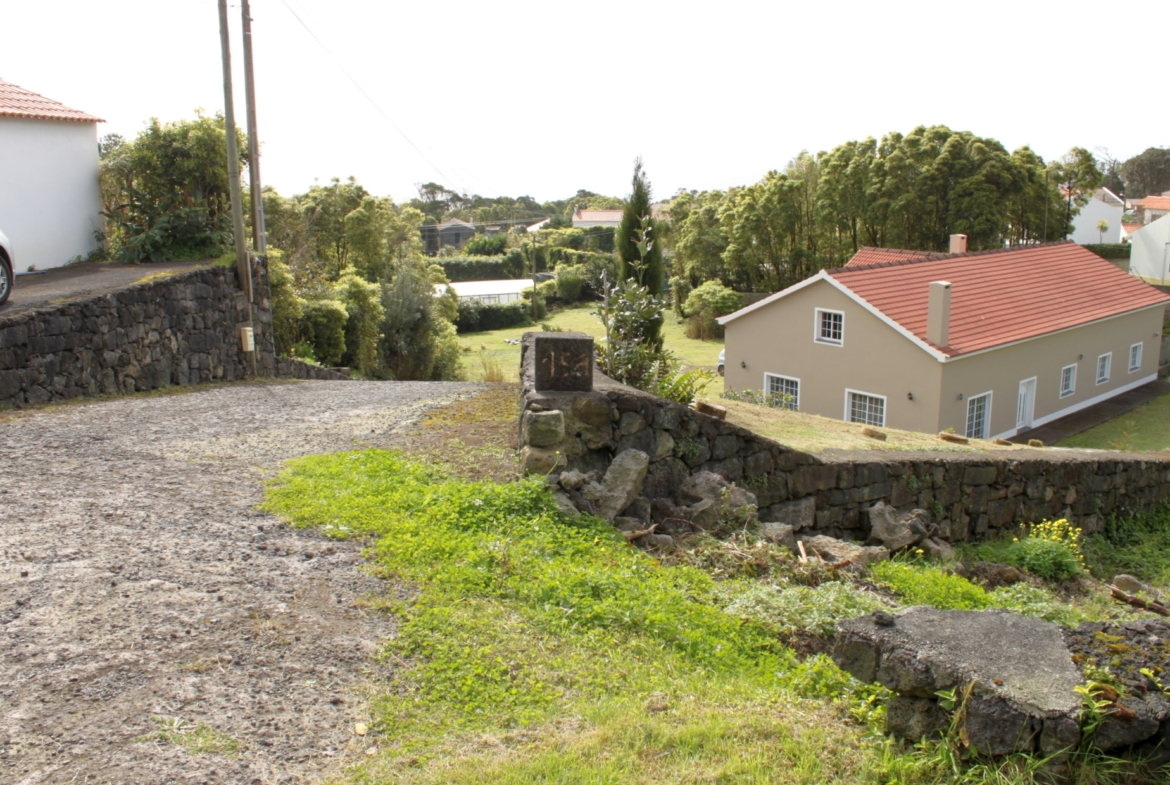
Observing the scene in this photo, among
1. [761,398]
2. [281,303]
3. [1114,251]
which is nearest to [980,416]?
[761,398]

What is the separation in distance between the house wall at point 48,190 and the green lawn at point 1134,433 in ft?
64.8

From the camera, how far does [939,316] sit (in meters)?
18.7

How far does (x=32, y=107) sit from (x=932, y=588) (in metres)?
14.6

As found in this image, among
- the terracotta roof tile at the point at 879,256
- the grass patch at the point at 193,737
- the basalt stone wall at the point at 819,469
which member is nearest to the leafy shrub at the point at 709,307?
the terracotta roof tile at the point at 879,256

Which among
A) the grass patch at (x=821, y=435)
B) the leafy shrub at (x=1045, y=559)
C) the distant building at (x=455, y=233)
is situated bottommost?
the leafy shrub at (x=1045, y=559)

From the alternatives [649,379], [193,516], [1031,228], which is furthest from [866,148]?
[193,516]

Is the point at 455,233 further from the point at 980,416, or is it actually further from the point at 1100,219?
the point at 980,416

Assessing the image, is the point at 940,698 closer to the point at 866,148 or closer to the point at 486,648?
the point at 486,648

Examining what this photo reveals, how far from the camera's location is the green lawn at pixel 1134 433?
20127 millimetres

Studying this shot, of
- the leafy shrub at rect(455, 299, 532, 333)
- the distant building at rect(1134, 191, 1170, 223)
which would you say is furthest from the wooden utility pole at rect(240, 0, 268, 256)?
the distant building at rect(1134, 191, 1170, 223)

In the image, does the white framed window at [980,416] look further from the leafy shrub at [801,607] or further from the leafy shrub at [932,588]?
the leafy shrub at [801,607]

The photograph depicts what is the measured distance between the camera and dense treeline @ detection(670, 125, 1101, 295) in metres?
34.2

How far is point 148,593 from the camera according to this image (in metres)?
4.62

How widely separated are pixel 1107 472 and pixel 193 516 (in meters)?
10.6
